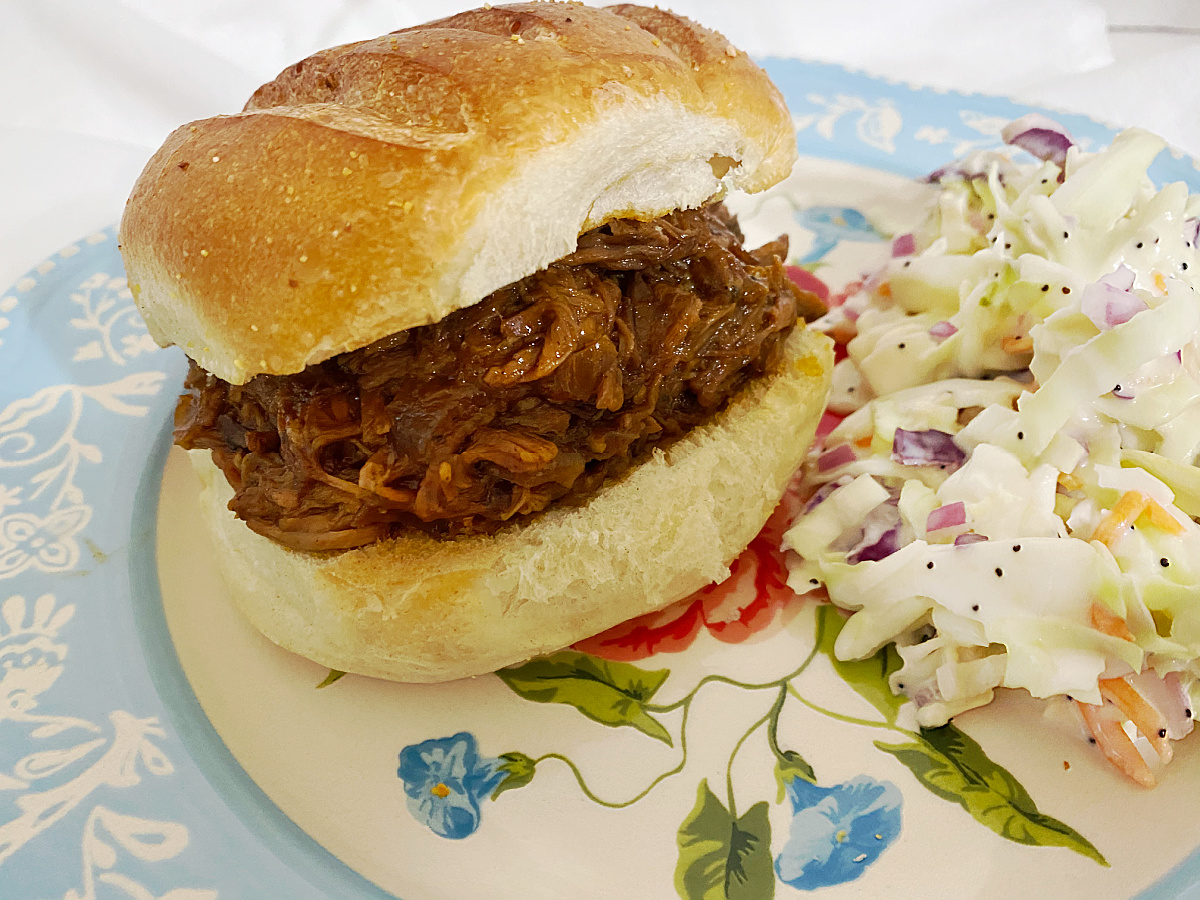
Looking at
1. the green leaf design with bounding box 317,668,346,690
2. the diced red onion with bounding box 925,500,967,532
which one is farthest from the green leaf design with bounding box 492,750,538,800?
the diced red onion with bounding box 925,500,967,532

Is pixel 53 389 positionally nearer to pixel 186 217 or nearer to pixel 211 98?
pixel 186 217

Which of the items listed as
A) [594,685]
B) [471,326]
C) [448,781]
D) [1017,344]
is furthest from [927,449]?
[448,781]

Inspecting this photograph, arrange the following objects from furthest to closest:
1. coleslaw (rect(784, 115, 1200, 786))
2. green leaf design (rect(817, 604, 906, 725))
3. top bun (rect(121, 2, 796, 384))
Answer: green leaf design (rect(817, 604, 906, 725))
coleslaw (rect(784, 115, 1200, 786))
top bun (rect(121, 2, 796, 384))

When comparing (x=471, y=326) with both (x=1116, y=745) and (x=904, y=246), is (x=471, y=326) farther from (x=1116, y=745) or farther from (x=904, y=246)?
(x=904, y=246)

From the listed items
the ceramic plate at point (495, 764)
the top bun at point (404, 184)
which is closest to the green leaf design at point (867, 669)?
the ceramic plate at point (495, 764)

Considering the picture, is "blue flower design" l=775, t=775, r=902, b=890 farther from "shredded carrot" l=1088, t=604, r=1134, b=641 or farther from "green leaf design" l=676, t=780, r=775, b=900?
"shredded carrot" l=1088, t=604, r=1134, b=641

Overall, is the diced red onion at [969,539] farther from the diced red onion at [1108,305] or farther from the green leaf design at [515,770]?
the green leaf design at [515,770]
